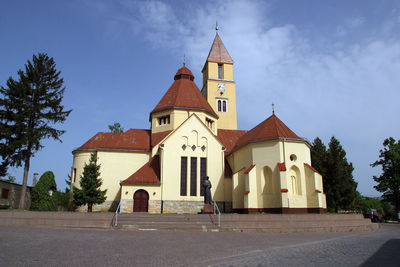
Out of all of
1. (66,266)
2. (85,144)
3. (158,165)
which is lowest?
(66,266)

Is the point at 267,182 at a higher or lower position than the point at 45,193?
higher

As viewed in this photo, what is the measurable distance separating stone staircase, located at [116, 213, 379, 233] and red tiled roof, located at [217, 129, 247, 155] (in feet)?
45.7

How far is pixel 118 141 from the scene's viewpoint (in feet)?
A: 101

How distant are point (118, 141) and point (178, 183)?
9.10 m

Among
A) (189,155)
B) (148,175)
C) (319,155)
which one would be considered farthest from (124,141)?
(319,155)

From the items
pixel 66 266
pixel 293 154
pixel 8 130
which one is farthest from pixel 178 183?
pixel 66 266

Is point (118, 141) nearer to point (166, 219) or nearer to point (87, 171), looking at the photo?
point (87, 171)

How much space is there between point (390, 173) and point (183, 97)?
2840 cm

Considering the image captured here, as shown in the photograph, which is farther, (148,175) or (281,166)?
(148,175)

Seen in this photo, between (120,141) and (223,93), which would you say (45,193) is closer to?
(120,141)

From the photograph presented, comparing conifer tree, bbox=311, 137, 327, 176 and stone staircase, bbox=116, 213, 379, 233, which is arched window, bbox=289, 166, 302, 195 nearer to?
stone staircase, bbox=116, 213, 379, 233

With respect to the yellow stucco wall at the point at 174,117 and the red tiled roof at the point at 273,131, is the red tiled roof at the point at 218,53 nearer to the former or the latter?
the yellow stucco wall at the point at 174,117

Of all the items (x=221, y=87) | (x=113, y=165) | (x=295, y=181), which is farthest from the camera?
(x=221, y=87)

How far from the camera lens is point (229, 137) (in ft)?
112
